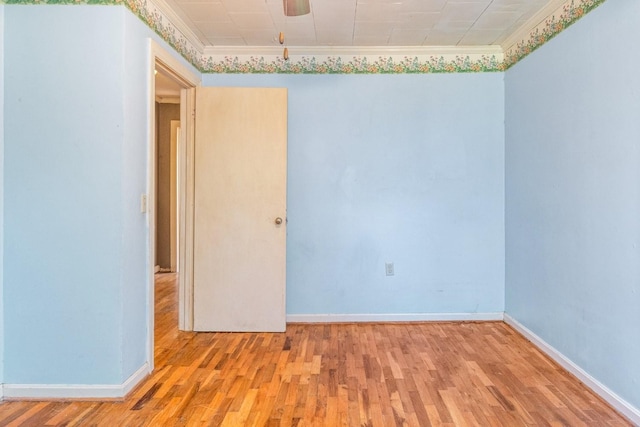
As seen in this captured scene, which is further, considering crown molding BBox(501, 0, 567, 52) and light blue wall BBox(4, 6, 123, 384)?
crown molding BBox(501, 0, 567, 52)

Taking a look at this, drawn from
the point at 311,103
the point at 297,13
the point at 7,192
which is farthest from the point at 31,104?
the point at 311,103

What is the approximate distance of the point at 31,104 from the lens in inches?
82.1

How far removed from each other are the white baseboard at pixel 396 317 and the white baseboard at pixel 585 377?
0.30 meters

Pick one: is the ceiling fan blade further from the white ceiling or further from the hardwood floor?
the hardwood floor

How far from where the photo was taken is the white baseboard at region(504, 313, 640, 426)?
Answer: 1.91 m

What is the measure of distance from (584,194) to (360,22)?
187 centimetres

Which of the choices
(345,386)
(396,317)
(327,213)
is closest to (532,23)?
(327,213)

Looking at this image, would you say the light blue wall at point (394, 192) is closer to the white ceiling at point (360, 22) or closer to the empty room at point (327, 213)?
the empty room at point (327, 213)

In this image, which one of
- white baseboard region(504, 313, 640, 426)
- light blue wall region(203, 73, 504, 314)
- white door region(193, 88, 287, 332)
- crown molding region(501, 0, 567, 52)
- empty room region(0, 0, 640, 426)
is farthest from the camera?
light blue wall region(203, 73, 504, 314)

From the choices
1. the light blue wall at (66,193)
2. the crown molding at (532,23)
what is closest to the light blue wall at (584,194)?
the crown molding at (532,23)

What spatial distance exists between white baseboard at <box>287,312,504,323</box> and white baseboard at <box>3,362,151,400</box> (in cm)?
152

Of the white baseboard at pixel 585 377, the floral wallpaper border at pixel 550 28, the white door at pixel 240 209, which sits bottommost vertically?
the white baseboard at pixel 585 377

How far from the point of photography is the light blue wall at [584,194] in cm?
194

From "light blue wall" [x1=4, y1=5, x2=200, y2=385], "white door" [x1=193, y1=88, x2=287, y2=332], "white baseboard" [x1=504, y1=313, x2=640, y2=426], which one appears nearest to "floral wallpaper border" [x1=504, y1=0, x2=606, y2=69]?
"white door" [x1=193, y1=88, x2=287, y2=332]
